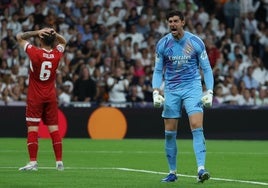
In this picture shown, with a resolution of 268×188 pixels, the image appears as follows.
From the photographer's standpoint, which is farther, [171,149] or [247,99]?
[247,99]

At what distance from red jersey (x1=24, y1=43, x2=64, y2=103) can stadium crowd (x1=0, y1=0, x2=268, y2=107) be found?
10.4 m

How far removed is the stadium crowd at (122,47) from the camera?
2675 centimetres

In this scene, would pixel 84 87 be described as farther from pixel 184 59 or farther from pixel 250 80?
pixel 184 59

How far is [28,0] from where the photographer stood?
28.5 meters

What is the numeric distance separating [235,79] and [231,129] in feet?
10.1

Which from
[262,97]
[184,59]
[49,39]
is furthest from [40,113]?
[262,97]

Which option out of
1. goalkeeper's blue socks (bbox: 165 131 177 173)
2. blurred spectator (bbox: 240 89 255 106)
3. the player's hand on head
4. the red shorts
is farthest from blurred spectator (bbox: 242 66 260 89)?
goalkeeper's blue socks (bbox: 165 131 177 173)

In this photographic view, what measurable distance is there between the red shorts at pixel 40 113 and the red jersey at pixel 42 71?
9 cm

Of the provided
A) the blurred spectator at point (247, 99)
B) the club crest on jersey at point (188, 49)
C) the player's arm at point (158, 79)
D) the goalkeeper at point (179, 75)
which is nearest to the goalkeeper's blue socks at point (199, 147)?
the goalkeeper at point (179, 75)

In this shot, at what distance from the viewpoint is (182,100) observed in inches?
529

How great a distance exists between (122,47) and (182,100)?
15.5 metres

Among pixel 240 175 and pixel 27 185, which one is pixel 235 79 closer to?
pixel 240 175

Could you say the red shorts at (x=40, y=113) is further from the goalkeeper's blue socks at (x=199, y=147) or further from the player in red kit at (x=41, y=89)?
the goalkeeper's blue socks at (x=199, y=147)

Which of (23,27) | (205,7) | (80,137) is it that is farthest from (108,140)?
(205,7)
